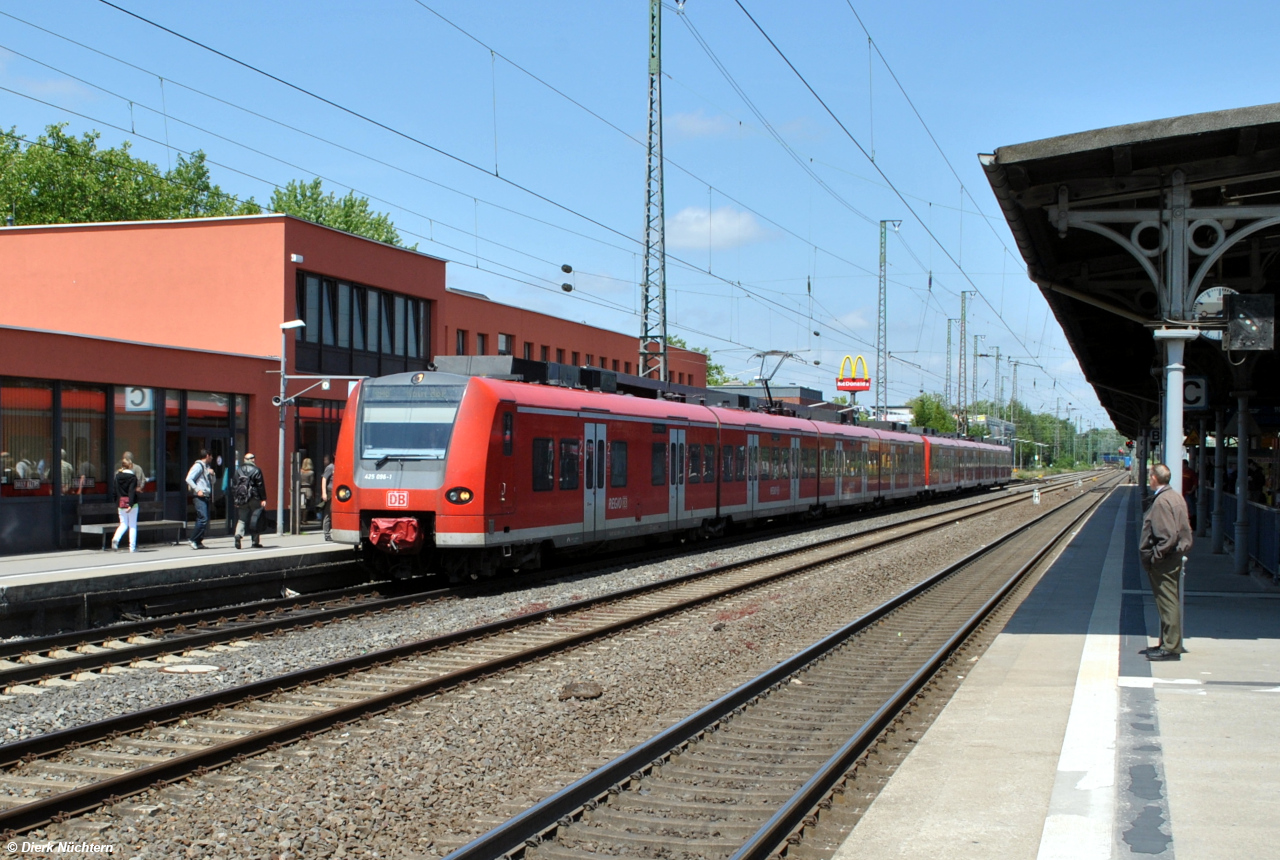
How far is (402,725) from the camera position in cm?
788

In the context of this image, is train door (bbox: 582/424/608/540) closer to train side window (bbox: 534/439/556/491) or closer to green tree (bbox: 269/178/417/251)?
train side window (bbox: 534/439/556/491)

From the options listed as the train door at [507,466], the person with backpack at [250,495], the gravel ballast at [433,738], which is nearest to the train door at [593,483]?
the train door at [507,466]

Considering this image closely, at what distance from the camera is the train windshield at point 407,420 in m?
14.6

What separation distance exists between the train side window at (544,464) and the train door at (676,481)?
476 cm

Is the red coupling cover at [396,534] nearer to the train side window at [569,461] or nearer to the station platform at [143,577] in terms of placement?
the station platform at [143,577]

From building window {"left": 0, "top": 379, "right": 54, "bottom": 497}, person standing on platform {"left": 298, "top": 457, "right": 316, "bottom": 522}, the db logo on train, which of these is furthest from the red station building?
the db logo on train

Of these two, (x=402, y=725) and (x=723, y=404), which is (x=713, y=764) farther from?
(x=723, y=404)

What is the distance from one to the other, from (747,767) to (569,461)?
10.1 meters

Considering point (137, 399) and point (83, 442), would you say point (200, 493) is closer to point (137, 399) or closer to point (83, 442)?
point (83, 442)

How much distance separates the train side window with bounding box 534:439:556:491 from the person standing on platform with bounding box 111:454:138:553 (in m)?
6.50

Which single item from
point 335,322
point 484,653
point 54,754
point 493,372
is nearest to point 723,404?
point 335,322

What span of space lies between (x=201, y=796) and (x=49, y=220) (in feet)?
175

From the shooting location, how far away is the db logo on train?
88312mm

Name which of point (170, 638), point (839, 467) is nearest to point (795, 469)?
point (839, 467)
